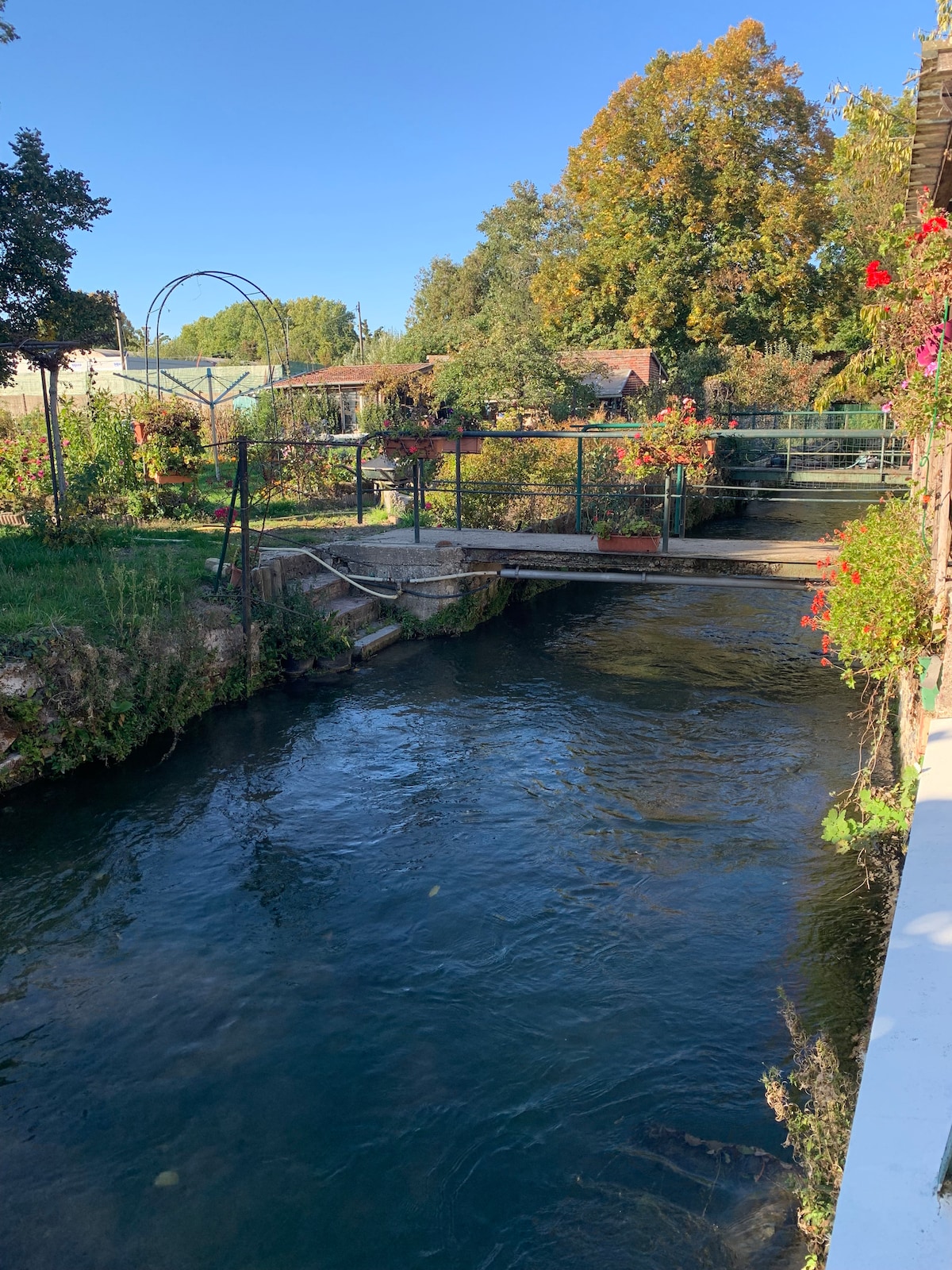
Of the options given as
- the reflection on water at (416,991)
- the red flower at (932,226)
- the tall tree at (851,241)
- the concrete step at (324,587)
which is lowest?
the reflection on water at (416,991)

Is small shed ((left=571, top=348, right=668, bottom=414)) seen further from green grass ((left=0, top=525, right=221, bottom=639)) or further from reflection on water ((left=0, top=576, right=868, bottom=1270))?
reflection on water ((left=0, top=576, right=868, bottom=1270))

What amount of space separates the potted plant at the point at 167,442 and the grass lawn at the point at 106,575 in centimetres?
87

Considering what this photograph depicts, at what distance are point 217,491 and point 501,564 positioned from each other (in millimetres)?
7294

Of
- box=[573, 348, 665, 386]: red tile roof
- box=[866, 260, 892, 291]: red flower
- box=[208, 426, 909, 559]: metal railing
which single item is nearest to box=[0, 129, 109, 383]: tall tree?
box=[208, 426, 909, 559]: metal railing

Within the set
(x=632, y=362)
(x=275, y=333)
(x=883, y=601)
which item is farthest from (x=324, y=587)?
(x=275, y=333)

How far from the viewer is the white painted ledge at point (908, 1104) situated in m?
2.01

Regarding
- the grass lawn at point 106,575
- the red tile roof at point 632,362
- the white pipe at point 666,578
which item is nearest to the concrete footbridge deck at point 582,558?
the white pipe at point 666,578

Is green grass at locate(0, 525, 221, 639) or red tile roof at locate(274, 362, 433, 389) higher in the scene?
red tile roof at locate(274, 362, 433, 389)

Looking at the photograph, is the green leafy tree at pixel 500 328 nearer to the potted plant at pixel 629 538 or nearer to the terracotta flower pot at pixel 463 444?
the terracotta flower pot at pixel 463 444

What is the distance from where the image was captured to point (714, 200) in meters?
30.9

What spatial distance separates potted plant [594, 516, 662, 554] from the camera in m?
9.84

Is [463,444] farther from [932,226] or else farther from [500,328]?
[500,328]

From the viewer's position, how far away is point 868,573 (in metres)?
5.25

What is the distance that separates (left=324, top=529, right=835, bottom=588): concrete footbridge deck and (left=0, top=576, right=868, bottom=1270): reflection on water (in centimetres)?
177
